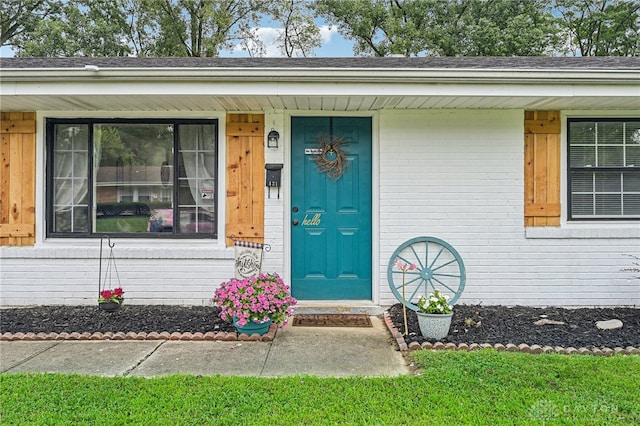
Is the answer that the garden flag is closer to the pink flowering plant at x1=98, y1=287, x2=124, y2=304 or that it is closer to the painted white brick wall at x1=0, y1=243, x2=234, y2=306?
the painted white brick wall at x1=0, y1=243, x2=234, y2=306

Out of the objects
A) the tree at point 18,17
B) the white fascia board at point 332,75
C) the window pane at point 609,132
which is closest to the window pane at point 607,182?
the window pane at point 609,132

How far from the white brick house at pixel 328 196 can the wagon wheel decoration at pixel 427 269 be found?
0.40 feet

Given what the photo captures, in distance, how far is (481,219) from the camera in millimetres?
4668

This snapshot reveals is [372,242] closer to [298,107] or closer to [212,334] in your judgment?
[298,107]

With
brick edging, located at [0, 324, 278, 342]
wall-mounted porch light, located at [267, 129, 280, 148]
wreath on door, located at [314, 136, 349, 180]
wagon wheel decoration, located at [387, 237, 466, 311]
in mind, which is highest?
wall-mounted porch light, located at [267, 129, 280, 148]

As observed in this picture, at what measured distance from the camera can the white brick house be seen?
15.2 feet

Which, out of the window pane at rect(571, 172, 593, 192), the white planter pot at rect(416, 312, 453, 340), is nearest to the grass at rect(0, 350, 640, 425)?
the white planter pot at rect(416, 312, 453, 340)

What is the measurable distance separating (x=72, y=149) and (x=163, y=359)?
2905mm

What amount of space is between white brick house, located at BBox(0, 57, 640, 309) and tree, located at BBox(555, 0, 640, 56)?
13.6 meters

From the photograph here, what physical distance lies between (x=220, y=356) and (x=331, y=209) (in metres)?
2.10

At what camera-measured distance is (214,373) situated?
2.95 m

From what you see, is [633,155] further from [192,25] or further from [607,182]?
[192,25]

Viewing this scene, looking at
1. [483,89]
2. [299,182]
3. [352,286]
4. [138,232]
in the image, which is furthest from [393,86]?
[138,232]

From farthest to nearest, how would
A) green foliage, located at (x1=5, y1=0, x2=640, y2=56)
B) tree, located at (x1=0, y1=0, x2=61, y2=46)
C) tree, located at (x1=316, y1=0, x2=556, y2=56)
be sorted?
tree, located at (x1=0, y1=0, x2=61, y2=46), green foliage, located at (x1=5, y1=0, x2=640, y2=56), tree, located at (x1=316, y1=0, x2=556, y2=56)
